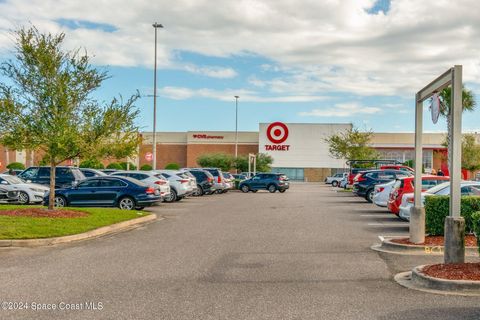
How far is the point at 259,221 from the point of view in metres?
19.2

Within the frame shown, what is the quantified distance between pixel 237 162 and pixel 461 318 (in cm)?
6498

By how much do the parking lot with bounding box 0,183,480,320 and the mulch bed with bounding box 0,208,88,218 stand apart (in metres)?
3.01

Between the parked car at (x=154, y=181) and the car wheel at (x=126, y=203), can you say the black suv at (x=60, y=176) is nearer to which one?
the parked car at (x=154, y=181)

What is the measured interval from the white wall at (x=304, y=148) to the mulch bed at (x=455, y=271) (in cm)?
7625

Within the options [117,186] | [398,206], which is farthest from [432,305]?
[117,186]

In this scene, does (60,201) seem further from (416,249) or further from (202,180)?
(202,180)

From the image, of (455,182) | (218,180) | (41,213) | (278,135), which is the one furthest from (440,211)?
(278,135)

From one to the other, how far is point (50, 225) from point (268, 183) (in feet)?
100

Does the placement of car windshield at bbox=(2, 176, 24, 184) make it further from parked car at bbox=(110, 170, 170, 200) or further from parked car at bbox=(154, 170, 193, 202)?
parked car at bbox=(154, 170, 193, 202)

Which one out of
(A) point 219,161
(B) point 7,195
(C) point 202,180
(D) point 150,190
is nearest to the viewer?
(D) point 150,190

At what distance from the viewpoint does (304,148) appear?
85.8 metres

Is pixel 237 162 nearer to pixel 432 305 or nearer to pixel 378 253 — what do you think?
pixel 378 253

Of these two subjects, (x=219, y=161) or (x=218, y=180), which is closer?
(x=218, y=180)

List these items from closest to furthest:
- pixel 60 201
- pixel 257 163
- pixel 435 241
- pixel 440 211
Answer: pixel 435 241, pixel 440 211, pixel 60 201, pixel 257 163
